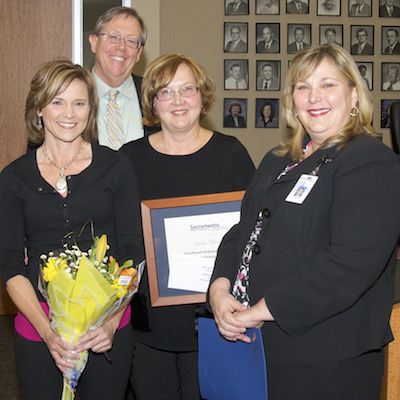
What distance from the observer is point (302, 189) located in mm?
1813

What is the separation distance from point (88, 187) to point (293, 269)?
2.65ft

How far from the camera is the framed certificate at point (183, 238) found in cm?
241

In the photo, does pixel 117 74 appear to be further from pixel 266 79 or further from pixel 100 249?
pixel 266 79

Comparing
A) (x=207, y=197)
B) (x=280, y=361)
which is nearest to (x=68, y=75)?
(x=207, y=197)

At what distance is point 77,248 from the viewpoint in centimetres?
202

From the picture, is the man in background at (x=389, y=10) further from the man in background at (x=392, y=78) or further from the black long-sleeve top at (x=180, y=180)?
the black long-sleeve top at (x=180, y=180)

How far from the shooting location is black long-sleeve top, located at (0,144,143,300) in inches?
84.2

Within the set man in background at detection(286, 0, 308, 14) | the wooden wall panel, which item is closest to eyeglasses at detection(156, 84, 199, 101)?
the wooden wall panel

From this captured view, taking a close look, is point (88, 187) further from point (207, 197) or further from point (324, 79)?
point (324, 79)

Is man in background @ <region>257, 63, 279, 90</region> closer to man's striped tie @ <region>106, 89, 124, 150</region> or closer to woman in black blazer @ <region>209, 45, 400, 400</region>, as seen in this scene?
man's striped tie @ <region>106, 89, 124, 150</region>

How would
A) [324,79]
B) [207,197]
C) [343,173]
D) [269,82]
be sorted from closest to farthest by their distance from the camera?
[343,173] < [324,79] < [207,197] < [269,82]

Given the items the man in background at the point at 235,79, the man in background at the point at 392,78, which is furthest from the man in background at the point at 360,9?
the man in background at the point at 235,79

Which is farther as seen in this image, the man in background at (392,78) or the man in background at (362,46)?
the man in background at (392,78)

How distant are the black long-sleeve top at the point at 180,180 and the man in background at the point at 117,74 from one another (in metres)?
0.52
